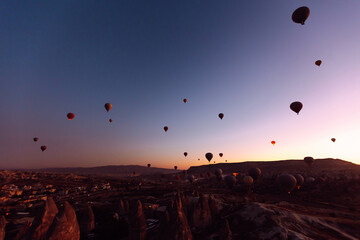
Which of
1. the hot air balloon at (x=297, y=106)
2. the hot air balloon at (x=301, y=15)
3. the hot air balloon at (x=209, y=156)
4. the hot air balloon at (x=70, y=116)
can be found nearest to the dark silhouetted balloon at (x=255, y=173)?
the hot air balloon at (x=209, y=156)

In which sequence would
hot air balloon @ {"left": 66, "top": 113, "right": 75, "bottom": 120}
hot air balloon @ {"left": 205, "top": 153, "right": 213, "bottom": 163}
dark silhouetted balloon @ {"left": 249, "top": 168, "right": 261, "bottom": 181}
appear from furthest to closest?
hot air balloon @ {"left": 205, "top": 153, "right": 213, "bottom": 163}, dark silhouetted balloon @ {"left": 249, "top": 168, "right": 261, "bottom": 181}, hot air balloon @ {"left": 66, "top": 113, "right": 75, "bottom": 120}

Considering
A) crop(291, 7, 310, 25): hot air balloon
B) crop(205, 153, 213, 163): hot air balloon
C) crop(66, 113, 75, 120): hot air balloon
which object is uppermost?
crop(291, 7, 310, 25): hot air balloon

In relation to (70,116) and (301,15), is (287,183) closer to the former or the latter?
(301,15)

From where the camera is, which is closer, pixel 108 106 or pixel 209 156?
pixel 108 106

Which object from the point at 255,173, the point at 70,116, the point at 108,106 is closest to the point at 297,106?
the point at 255,173

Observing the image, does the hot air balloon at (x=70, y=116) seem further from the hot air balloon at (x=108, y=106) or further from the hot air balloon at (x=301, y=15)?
the hot air balloon at (x=301, y=15)

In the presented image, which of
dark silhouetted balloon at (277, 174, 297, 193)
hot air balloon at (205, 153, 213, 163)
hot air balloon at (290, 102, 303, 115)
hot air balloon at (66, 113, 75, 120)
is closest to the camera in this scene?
hot air balloon at (290, 102, 303, 115)

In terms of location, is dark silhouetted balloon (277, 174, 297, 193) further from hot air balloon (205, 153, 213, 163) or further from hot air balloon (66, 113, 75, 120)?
hot air balloon (66, 113, 75, 120)

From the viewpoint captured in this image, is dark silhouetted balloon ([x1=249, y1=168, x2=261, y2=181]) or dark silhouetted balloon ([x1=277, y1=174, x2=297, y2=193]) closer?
dark silhouetted balloon ([x1=277, y1=174, x2=297, y2=193])

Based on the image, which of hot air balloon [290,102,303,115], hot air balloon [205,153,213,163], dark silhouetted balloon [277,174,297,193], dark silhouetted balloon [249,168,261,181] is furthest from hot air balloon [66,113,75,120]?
dark silhouetted balloon [277,174,297,193]
